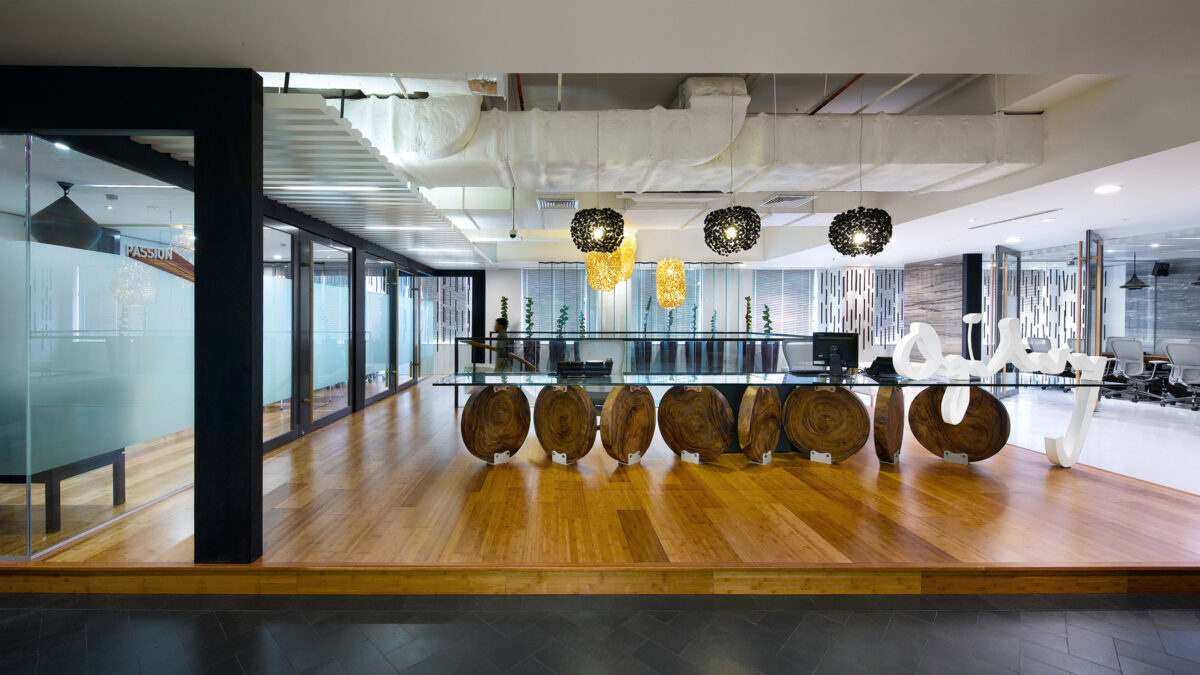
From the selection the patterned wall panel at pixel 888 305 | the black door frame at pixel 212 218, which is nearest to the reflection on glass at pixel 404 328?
the black door frame at pixel 212 218

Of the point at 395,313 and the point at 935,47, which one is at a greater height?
the point at 935,47

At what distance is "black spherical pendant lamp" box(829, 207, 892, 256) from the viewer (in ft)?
15.7

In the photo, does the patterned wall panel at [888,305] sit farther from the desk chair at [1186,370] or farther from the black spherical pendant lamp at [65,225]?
the black spherical pendant lamp at [65,225]

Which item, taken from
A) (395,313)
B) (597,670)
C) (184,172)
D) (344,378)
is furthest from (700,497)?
(395,313)

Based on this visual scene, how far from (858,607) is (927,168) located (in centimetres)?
426

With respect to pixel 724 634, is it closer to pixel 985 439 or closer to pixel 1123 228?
pixel 985 439

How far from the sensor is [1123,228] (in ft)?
24.5

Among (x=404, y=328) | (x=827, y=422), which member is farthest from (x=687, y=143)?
(x=404, y=328)

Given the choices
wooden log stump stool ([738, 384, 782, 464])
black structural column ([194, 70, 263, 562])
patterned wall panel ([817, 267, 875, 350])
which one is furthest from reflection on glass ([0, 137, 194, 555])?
patterned wall panel ([817, 267, 875, 350])

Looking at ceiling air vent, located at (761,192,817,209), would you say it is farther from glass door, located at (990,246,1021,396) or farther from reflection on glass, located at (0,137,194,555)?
reflection on glass, located at (0,137,194,555)

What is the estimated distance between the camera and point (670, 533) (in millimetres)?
3139

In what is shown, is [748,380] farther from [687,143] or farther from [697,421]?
[687,143]

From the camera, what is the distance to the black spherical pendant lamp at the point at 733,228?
4844 millimetres

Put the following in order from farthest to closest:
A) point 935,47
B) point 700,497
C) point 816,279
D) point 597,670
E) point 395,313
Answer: point 816,279 → point 395,313 → point 700,497 → point 935,47 → point 597,670
